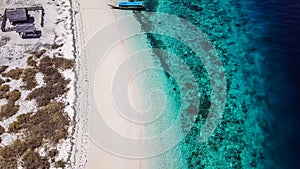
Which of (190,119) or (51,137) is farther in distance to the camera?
(190,119)

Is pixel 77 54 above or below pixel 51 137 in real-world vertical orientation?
above

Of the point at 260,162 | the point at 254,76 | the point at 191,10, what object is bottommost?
Result: the point at 260,162

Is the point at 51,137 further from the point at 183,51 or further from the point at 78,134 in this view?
the point at 183,51

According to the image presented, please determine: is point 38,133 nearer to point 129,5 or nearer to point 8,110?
point 8,110

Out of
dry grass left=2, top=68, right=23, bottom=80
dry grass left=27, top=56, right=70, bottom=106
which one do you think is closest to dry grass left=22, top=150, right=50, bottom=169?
dry grass left=27, top=56, right=70, bottom=106

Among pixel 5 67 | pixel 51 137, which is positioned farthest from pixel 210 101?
pixel 5 67

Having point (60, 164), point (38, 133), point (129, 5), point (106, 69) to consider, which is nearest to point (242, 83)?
point (106, 69)

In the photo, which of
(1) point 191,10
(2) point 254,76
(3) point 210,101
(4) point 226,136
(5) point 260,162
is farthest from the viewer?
(1) point 191,10
